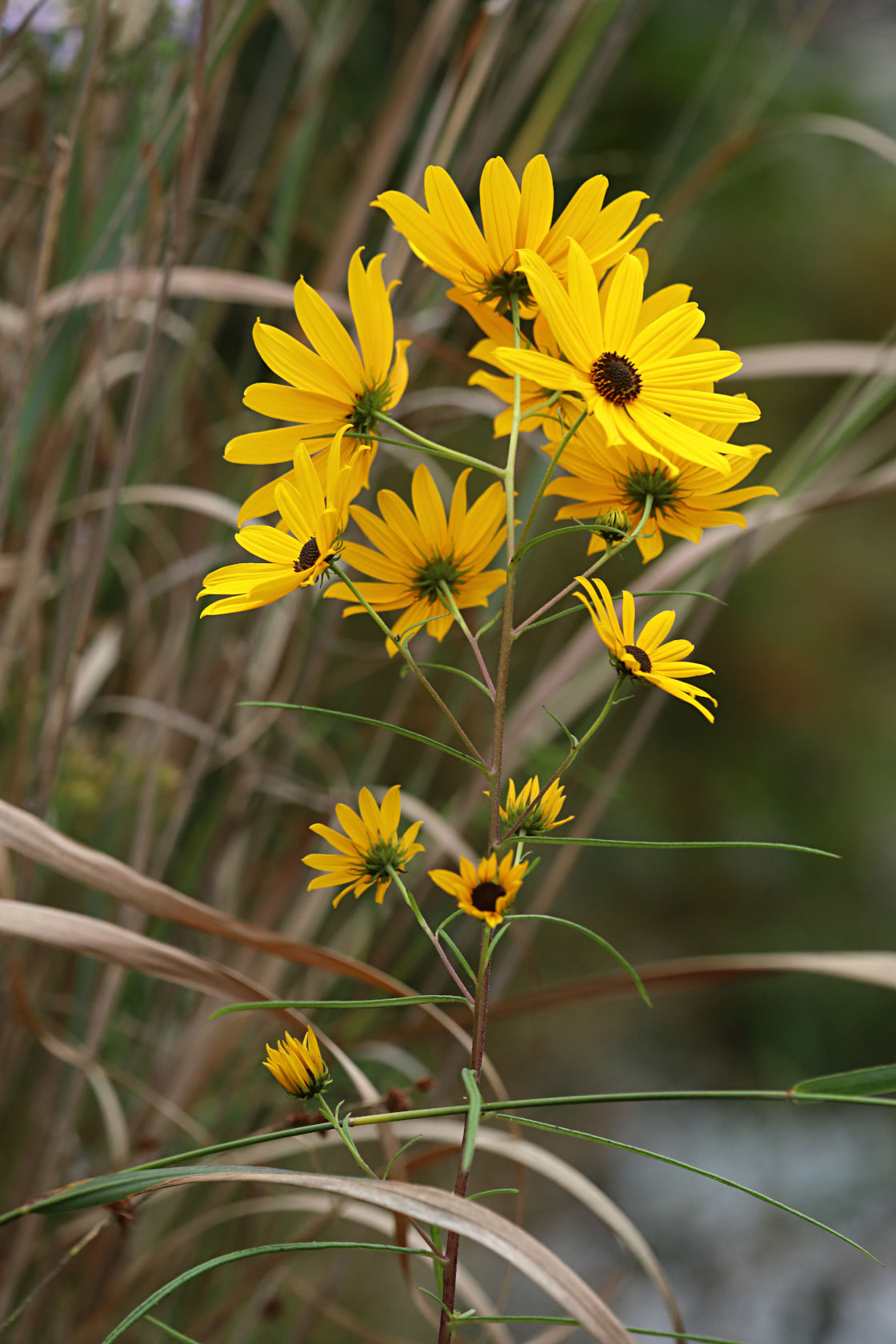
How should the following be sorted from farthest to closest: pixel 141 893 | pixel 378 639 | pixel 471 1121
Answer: pixel 378 639 → pixel 141 893 → pixel 471 1121

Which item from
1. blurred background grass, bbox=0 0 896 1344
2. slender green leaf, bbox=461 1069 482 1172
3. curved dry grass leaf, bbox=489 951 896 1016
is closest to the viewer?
slender green leaf, bbox=461 1069 482 1172

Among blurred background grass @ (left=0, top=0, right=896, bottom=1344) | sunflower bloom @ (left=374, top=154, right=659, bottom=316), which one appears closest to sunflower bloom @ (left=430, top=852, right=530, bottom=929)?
sunflower bloom @ (left=374, top=154, right=659, bottom=316)

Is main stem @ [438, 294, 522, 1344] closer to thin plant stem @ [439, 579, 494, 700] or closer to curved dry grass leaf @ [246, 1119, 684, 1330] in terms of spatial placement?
thin plant stem @ [439, 579, 494, 700]

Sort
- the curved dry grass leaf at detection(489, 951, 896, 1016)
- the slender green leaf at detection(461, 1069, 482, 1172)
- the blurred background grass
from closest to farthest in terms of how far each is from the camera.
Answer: the slender green leaf at detection(461, 1069, 482, 1172) → the curved dry grass leaf at detection(489, 951, 896, 1016) → the blurred background grass

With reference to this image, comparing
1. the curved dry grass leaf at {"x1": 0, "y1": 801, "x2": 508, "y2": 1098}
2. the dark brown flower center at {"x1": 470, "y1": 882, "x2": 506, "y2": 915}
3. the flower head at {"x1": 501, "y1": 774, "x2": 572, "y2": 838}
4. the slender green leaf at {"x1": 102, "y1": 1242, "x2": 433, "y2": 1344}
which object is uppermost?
the flower head at {"x1": 501, "y1": 774, "x2": 572, "y2": 838}

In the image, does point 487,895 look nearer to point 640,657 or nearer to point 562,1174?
point 640,657

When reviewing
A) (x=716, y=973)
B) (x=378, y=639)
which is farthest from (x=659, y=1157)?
(x=378, y=639)

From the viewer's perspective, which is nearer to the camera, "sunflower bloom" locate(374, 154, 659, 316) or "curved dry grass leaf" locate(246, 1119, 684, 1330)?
"sunflower bloom" locate(374, 154, 659, 316)
